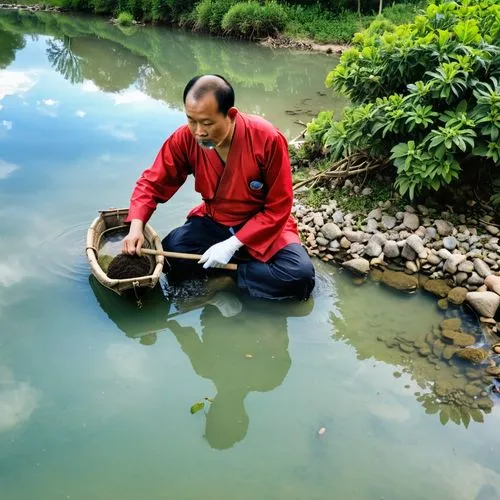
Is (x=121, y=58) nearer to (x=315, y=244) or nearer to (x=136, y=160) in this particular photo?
(x=136, y=160)

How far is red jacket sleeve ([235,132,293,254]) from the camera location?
3135mm

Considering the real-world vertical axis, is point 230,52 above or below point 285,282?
below

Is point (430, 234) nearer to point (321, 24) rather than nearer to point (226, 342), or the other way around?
point (226, 342)

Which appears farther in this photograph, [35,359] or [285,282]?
[285,282]

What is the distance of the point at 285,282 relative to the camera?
331cm

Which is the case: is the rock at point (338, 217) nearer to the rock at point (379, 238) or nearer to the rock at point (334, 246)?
the rock at point (334, 246)

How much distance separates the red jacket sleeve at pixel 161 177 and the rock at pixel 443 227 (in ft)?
6.31

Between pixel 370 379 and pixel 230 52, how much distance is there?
11.4m

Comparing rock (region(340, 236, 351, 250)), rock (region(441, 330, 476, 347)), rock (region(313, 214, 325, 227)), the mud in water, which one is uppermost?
the mud in water

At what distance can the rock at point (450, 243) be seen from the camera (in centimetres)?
368

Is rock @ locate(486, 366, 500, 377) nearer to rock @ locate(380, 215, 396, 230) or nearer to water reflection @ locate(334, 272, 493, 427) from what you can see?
water reflection @ locate(334, 272, 493, 427)

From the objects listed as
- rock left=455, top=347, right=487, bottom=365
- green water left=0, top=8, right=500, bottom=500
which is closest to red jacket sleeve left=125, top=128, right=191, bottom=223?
green water left=0, top=8, right=500, bottom=500

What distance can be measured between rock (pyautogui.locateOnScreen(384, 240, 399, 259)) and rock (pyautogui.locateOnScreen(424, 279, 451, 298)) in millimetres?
325

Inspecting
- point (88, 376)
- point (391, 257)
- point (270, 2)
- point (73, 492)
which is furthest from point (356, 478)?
point (270, 2)
